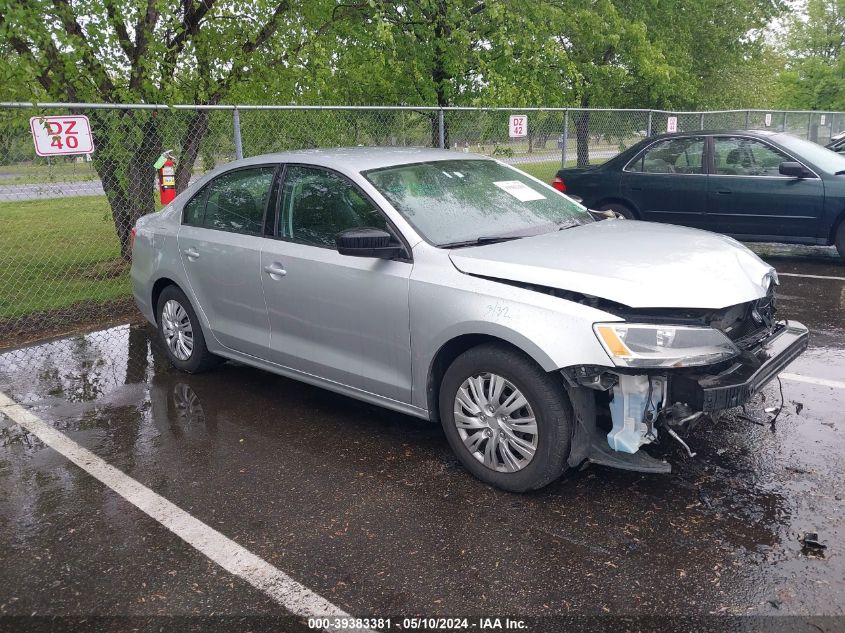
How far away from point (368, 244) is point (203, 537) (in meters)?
1.67

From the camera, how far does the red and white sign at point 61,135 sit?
673cm

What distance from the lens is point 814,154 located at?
368 inches

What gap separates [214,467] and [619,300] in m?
2.42

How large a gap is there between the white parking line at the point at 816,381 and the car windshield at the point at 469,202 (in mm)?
1853

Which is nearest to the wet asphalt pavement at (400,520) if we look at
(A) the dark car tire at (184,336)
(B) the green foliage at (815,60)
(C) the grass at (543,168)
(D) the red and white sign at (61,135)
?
(A) the dark car tire at (184,336)

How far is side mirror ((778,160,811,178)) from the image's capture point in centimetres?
899

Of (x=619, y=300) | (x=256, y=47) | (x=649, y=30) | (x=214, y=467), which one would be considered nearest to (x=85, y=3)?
(x=256, y=47)

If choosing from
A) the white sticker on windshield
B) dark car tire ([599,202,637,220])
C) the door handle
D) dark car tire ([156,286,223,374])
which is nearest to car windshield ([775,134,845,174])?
dark car tire ([599,202,637,220])

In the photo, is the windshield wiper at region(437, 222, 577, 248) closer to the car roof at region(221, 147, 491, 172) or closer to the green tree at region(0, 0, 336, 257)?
the car roof at region(221, 147, 491, 172)

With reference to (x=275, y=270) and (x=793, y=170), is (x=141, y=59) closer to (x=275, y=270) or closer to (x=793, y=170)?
(x=275, y=270)

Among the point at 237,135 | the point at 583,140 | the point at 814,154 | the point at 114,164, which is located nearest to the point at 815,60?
the point at 583,140

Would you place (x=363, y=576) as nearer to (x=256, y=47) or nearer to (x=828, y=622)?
(x=828, y=622)

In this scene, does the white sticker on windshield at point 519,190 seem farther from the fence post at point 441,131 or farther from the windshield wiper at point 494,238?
the fence post at point 441,131

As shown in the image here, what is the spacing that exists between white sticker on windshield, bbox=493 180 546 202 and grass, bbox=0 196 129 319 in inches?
194
